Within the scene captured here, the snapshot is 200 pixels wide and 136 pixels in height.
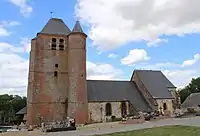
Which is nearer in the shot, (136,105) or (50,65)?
(50,65)

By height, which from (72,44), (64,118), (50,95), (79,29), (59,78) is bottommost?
(64,118)

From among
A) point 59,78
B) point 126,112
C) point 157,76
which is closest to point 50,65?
point 59,78

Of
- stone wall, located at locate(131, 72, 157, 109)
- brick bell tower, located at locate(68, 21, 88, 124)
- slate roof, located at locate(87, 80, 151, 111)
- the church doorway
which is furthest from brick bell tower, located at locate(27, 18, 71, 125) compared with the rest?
stone wall, located at locate(131, 72, 157, 109)

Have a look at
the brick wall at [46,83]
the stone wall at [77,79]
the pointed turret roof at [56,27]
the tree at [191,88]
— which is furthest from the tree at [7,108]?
the tree at [191,88]

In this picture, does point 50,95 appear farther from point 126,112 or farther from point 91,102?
point 126,112

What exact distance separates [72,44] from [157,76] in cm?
1629

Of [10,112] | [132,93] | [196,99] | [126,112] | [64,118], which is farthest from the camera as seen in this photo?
[10,112]

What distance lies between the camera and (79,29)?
34.8m

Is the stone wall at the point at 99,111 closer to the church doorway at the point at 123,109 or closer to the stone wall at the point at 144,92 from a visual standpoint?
the church doorway at the point at 123,109

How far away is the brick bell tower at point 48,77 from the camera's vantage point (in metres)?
32.6

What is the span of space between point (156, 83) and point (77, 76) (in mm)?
14498

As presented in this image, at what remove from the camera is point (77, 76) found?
32.7 m

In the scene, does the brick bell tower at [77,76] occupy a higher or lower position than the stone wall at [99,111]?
higher

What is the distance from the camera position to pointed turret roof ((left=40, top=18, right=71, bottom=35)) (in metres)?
35.5
